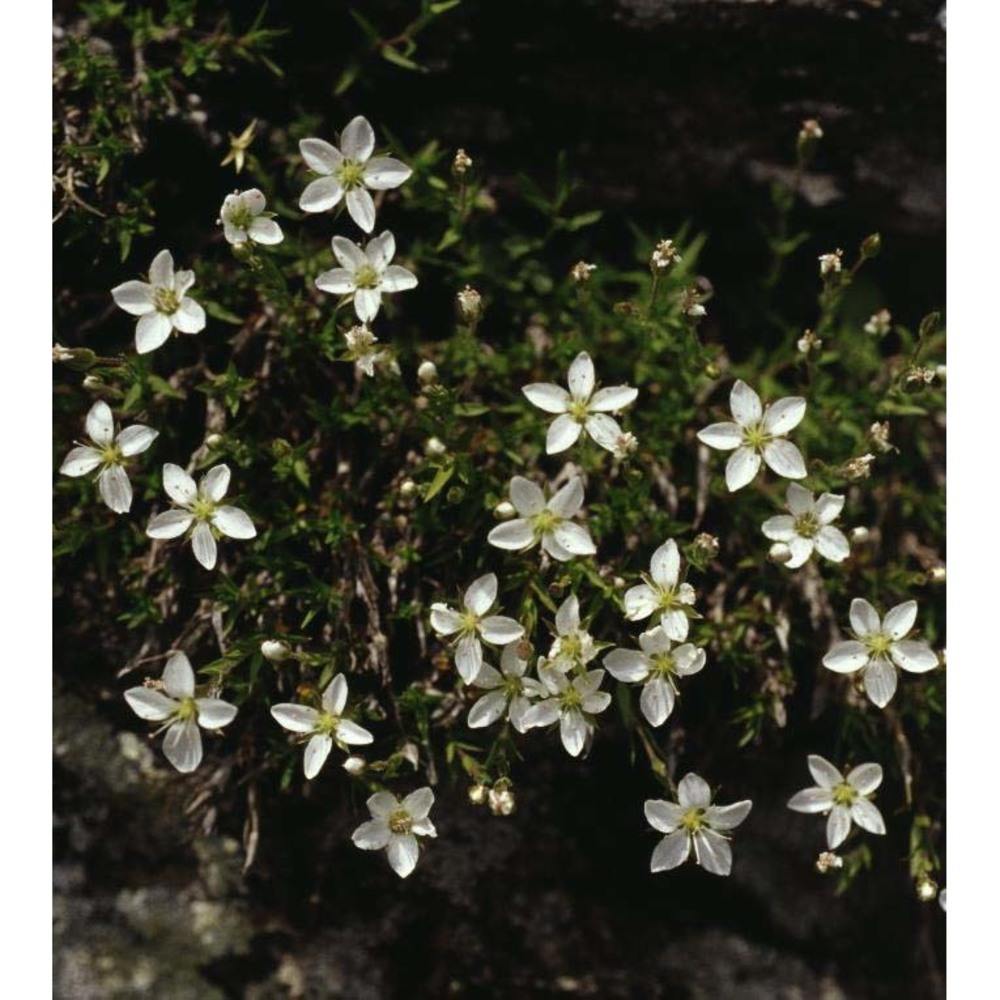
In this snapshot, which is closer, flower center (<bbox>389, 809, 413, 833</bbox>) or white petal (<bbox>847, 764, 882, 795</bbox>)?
flower center (<bbox>389, 809, 413, 833</bbox>)

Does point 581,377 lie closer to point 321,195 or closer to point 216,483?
point 321,195

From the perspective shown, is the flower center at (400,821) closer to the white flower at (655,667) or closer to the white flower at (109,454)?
the white flower at (655,667)

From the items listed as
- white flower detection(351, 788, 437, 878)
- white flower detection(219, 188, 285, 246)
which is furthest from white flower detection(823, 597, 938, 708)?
white flower detection(219, 188, 285, 246)

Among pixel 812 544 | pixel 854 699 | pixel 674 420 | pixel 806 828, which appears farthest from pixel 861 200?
pixel 806 828

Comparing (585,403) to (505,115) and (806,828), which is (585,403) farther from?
(806,828)

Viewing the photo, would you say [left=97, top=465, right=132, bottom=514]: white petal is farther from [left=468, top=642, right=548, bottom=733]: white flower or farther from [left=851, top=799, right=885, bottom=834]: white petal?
[left=851, top=799, right=885, bottom=834]: white petal
